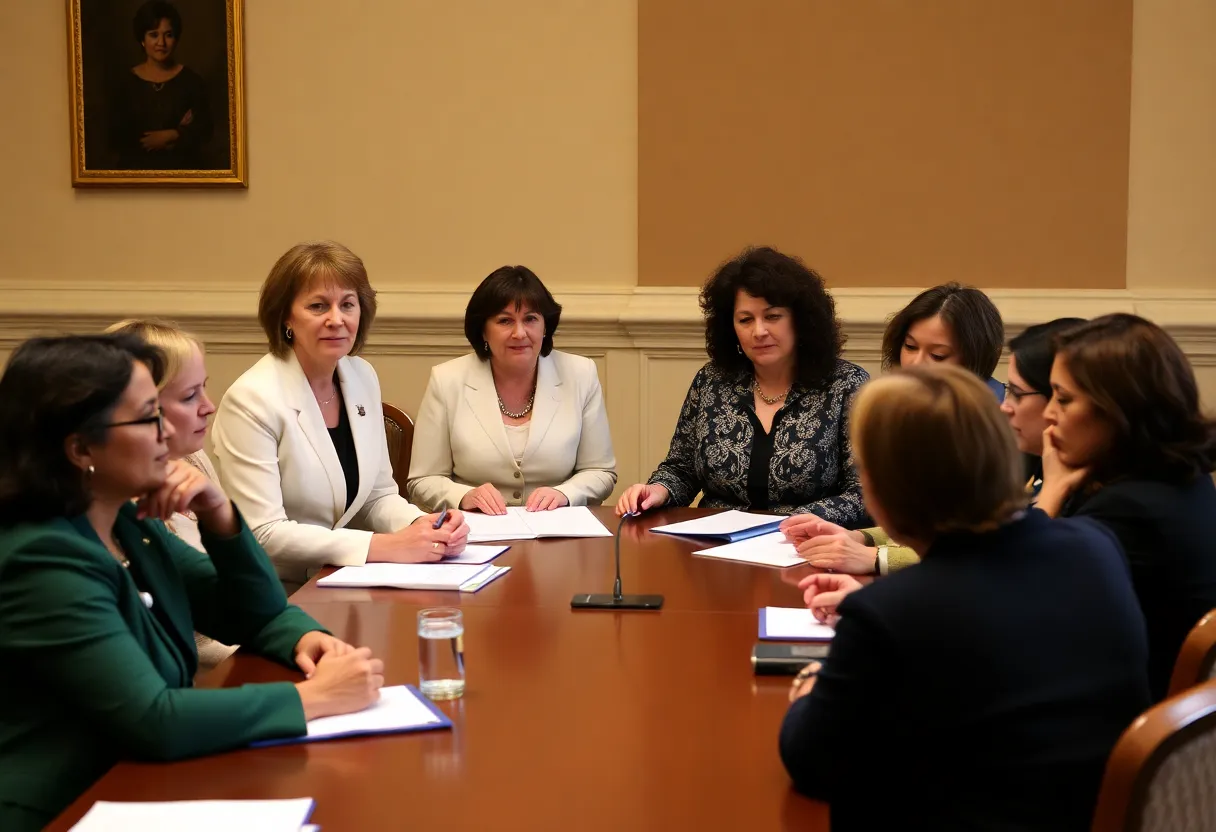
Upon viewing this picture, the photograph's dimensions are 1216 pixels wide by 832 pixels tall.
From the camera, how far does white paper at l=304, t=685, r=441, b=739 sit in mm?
1806

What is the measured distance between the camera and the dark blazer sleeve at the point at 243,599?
2.23 metres

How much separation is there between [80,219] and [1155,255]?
478 cm

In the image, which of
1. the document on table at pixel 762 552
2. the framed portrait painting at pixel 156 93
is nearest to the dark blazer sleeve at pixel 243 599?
the document on table at pixel 762 552

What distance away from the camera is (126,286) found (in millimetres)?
5688

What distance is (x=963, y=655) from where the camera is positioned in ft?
4.87

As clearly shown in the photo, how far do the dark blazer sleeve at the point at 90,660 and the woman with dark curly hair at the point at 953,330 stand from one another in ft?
7.74

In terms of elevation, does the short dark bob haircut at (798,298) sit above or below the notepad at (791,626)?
above

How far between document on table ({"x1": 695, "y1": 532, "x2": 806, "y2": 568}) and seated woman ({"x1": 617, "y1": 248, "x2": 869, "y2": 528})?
1.38 feet

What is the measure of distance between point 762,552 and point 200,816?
1.76m

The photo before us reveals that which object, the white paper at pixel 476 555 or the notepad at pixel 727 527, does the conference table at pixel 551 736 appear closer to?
the white paper at pixel 476 555

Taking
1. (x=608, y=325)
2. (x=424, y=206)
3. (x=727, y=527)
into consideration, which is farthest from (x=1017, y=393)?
(x=424, y=206)

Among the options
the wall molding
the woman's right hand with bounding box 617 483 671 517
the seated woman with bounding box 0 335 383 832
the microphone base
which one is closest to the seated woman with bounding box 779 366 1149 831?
the seated woman with bounding box 0 335 383 832

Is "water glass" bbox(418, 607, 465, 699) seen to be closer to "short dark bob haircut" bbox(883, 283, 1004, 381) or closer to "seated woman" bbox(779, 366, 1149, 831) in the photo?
"seated woman" bbox(779, 366, 1149, 831)

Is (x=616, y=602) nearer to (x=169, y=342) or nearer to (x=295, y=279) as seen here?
(x=169, y=342)
